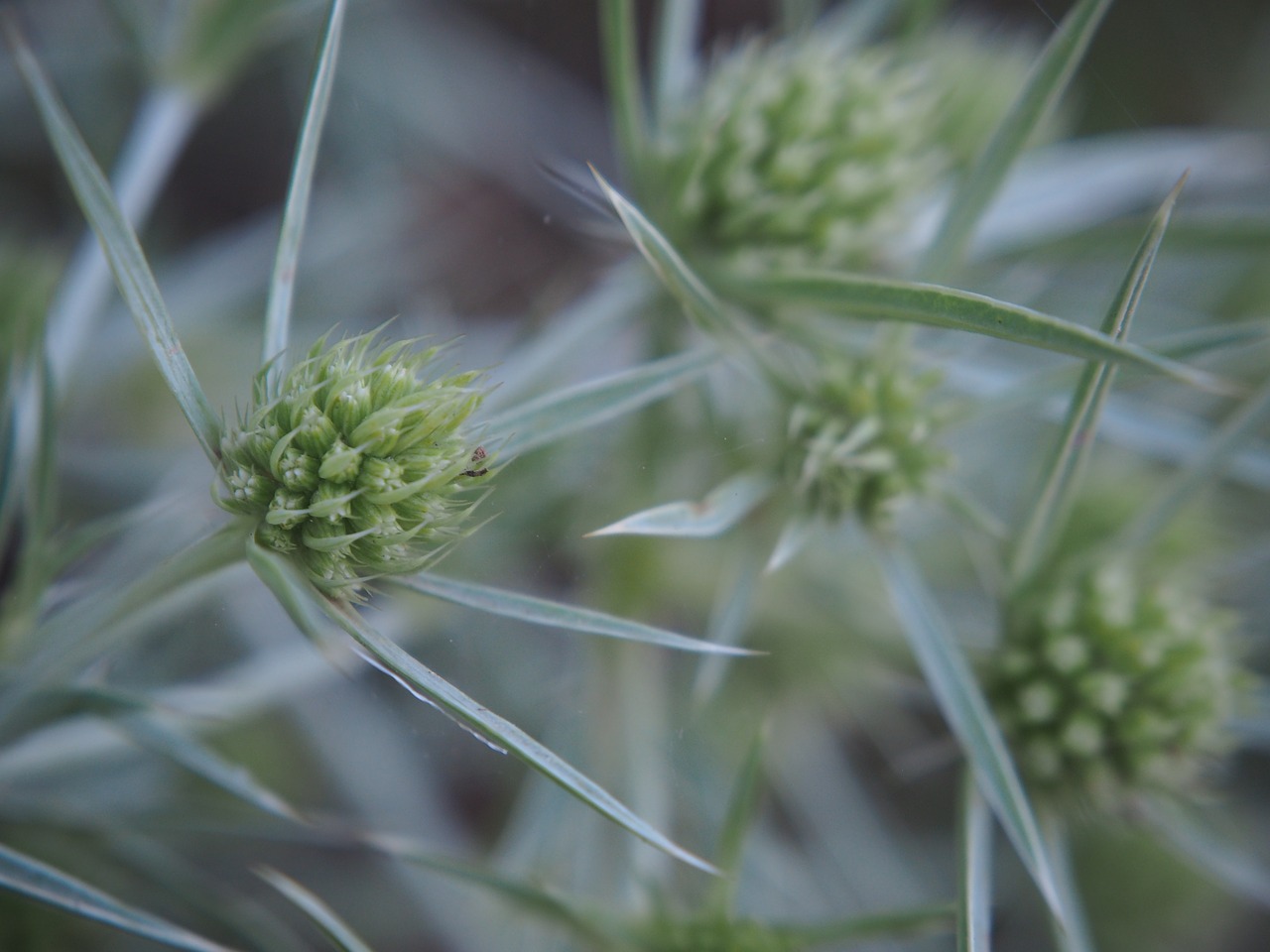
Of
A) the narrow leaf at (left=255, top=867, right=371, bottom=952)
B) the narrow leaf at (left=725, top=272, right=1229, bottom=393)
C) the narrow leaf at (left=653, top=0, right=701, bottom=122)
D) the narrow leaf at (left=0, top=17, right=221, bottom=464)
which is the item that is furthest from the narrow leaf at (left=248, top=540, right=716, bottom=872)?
the narrow leaf at (left=653, top=0, right=701, bottom=122)

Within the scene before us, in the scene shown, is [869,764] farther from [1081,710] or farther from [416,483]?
[416,483]

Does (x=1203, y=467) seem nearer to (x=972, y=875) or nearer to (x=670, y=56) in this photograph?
(x=972, y=875)

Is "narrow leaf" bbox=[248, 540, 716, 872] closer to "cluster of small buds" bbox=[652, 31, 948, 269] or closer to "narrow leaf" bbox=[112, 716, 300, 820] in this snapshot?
"narrow leaf" bbox=[112, 716, 300, 820]

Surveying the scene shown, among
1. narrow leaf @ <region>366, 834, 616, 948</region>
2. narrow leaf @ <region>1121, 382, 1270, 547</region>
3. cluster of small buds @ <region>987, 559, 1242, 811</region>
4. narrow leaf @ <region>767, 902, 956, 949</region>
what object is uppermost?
narrow leaf @ <region>366, 834, 616, 948</region>

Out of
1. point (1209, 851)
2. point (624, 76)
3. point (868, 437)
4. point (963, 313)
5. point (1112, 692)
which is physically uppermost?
point (624, 76)

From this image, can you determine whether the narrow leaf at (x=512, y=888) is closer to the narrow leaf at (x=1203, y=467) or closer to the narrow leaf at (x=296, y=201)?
the narrow leaf at (x=296, y=201)

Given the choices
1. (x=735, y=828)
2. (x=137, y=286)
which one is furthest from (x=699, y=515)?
(x=137, y=286)
